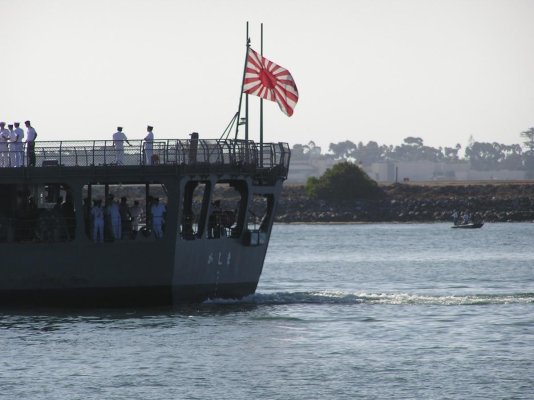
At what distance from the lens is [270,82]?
153 ft

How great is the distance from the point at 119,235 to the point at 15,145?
467 centimetres

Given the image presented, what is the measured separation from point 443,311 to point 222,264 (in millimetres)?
7759

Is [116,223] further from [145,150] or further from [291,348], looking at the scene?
[291,348]

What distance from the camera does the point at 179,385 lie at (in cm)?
3197

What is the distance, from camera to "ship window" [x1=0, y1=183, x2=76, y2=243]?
139ft

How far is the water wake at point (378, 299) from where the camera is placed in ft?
158

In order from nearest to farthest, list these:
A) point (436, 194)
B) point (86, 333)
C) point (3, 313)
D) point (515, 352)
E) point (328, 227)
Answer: point (515, 352) → point (86, 333) → point (3, 313) → point (328, 227) → point (436, 194)

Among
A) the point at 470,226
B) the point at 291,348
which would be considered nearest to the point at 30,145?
the point at 291,348

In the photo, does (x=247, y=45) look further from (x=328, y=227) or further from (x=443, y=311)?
(x=328, y=227)

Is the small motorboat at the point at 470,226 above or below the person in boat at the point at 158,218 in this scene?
below

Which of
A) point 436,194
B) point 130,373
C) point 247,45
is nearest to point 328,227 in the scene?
point 436,194

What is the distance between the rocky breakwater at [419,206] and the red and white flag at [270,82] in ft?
442

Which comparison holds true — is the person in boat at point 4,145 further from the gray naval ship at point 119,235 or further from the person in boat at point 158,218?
the person in boat at point 158,218

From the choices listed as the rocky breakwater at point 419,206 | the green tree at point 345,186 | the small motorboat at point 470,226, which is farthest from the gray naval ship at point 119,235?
the green tree at point 345,186
